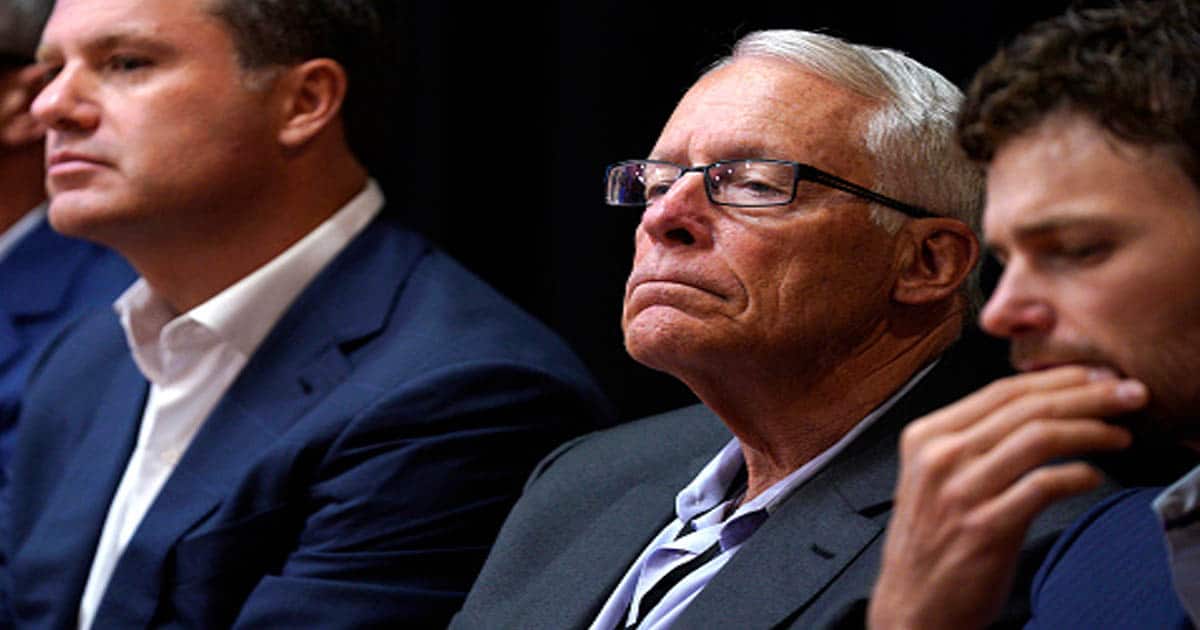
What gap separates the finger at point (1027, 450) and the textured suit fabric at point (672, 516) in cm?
42

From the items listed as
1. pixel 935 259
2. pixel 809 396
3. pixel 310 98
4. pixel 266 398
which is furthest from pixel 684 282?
pixel 310 98

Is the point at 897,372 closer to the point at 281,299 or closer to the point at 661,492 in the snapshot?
the point at 661,492

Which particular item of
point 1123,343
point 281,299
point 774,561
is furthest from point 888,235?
point 281,299

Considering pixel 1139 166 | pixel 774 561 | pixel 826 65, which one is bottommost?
pixel 774 561

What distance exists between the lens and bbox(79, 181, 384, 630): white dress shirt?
2.81 meters

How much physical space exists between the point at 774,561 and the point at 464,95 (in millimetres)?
1841

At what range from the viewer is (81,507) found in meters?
2.79

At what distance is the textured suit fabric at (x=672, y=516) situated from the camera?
1839 mm

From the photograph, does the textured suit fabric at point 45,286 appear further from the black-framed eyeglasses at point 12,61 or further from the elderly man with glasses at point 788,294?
the elderly man with glasses at point 788,294

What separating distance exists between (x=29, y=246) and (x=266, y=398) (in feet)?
3.32

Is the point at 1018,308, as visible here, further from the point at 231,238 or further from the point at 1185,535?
the point at 231,238

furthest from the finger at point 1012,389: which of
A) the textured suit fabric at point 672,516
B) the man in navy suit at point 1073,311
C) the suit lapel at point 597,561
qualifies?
the suit lapel at point 597,561

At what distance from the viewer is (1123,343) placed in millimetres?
1359

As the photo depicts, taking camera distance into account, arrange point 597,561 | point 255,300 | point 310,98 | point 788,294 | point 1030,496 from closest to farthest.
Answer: point 1030,496 < point 788,294 < point 597,561 < point 255,300 < point 310,98
